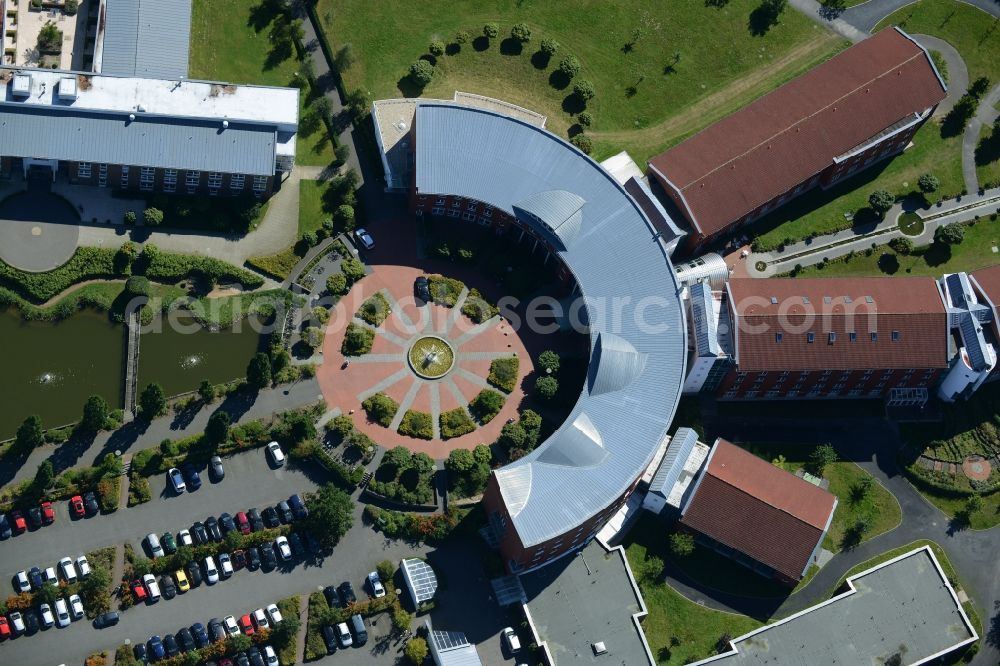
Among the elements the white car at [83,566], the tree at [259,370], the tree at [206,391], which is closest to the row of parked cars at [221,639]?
the white car at [83,566]

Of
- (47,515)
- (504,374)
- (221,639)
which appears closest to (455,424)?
(504,374)

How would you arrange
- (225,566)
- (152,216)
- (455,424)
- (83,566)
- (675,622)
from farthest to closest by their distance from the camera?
(152,216)
(455,424)
(675,622)
(225,566)
(83,566)

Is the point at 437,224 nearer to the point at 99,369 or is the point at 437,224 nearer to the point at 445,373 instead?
the point at 445,373

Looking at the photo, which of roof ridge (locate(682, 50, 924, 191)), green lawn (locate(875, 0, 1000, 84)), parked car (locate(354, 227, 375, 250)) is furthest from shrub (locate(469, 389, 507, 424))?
green lawn (locate(875, 0, 1000, 84))

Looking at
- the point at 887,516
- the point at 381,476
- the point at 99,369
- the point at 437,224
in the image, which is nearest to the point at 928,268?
the point at 887,516

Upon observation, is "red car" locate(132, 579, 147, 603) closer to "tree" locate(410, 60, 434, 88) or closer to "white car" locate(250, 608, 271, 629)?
"white car" locate(250, 608, 271, 629)

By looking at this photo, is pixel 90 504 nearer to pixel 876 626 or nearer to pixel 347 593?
pixel 347 593
